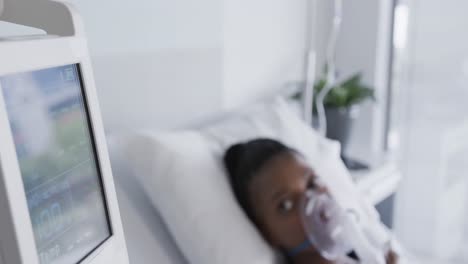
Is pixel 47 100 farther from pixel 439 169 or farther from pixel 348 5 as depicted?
pixel 439 169

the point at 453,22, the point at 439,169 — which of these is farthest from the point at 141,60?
the point at 439,169

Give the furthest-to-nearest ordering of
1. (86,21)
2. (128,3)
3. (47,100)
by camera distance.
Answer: (128,3) → (86,21) → (47,100)

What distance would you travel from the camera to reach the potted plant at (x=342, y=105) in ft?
6.16

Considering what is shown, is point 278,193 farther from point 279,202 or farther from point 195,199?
point 195,199

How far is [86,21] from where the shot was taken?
113 centimetres

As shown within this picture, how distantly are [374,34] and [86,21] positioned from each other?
4.38 ft

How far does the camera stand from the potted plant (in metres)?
1.88

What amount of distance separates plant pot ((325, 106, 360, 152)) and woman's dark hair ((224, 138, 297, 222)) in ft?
2.48

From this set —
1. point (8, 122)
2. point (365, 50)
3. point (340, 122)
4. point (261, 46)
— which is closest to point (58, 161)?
point (8, 122)

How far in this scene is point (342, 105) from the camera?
1.89 metres

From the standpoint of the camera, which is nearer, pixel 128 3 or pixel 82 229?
pixel 82 229

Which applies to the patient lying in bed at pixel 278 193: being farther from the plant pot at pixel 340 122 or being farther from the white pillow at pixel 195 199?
the plant pot at pixel 340 122

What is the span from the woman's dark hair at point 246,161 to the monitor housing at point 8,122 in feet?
1.65

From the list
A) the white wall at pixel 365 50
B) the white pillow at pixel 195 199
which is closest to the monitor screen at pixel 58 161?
the white pillow at pixel 195 199
